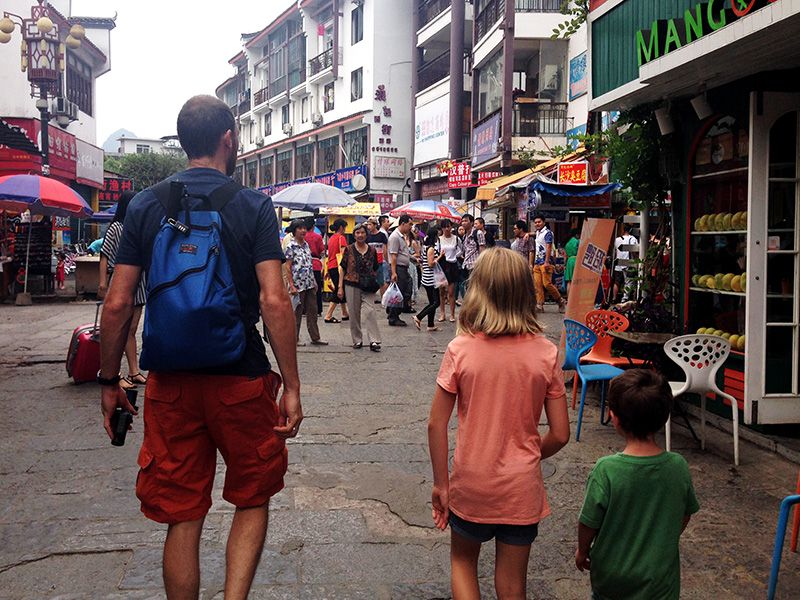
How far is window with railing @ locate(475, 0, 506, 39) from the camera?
2440cm

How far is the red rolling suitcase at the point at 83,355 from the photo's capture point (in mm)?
8812

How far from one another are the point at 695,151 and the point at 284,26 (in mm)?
44330

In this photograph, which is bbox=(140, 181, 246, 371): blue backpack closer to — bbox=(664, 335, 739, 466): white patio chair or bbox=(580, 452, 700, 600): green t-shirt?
bbox=(580, 452, 700, 600): green t-shirt

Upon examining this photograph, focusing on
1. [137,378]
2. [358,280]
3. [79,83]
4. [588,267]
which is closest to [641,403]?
[588,267]

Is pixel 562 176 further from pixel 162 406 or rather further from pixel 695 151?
pixel 162 406

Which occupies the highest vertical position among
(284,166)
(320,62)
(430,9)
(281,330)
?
(320,62)

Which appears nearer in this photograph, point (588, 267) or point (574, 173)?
point (588, 267)

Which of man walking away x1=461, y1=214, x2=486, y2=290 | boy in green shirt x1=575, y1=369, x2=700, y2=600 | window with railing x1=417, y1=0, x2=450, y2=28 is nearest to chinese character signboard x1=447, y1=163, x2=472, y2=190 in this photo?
window with railing x1=417, y1=0, x2=450, y2=28

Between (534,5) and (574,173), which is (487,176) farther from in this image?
(574,173)

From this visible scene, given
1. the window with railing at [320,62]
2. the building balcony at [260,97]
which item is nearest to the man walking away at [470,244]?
the window with railing at [320,62]

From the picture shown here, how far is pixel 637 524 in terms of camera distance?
285cm

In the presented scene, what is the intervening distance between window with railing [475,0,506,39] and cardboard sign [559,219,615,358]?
639 inches

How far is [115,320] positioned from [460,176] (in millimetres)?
25361

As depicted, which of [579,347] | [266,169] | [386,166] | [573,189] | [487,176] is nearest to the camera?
[579,347]
